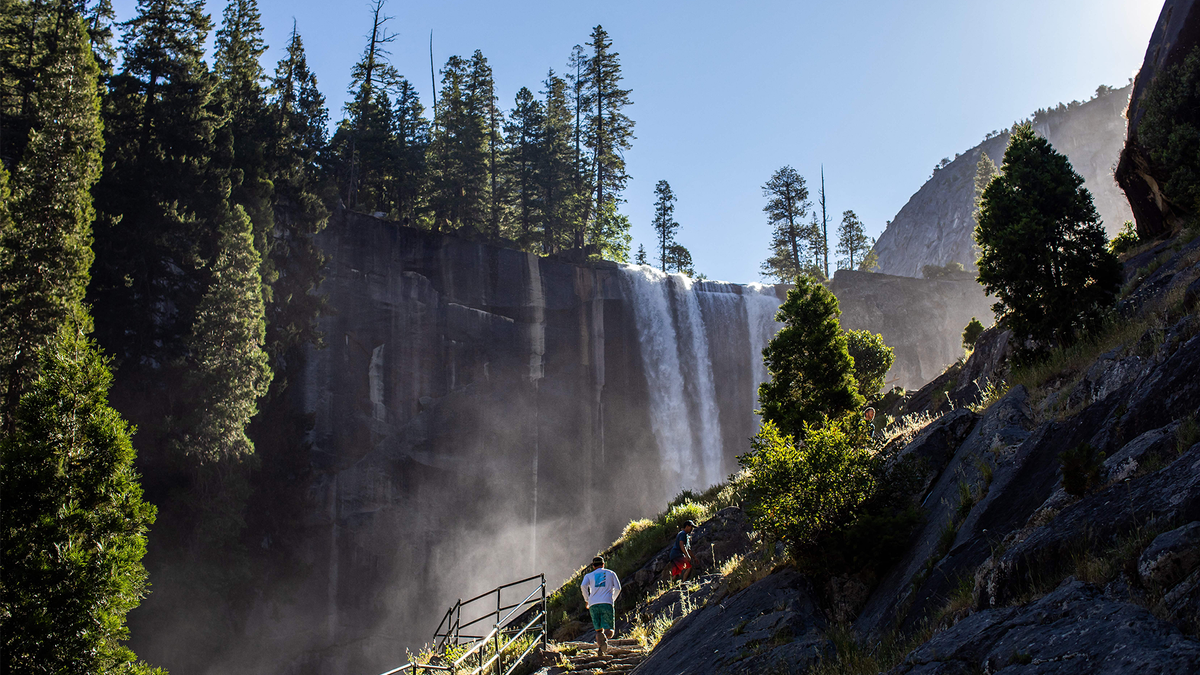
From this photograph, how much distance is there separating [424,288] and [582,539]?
1689 centimetres

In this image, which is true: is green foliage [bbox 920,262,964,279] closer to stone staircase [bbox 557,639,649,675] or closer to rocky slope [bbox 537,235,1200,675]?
rocky slope [bbox 537,235,1200,675]

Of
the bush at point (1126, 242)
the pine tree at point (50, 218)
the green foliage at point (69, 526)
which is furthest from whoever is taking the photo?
the pine tree at point (50, 218)

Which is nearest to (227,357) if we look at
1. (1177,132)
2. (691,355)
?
(691,355)

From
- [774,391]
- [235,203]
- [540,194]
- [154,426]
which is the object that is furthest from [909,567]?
[540,194]

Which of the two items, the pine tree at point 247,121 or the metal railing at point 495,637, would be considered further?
the pine tree at point 247,121

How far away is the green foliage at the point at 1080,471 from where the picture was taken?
648cm

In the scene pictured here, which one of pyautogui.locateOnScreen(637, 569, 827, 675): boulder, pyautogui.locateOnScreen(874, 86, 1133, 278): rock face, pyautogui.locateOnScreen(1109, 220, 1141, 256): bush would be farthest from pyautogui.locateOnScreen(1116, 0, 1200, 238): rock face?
pyautogui.locateOnScreen(874, 86, 1133, 278): rock face

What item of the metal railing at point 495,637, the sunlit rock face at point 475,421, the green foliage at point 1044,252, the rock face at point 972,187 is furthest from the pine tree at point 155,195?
the rock face at point 972,187

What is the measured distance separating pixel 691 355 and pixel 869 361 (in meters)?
20.9

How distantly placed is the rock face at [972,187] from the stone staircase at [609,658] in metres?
83.5

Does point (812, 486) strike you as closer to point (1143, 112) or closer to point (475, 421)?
point (1143, 112)

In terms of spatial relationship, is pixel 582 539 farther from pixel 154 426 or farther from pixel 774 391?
pixel 774 391

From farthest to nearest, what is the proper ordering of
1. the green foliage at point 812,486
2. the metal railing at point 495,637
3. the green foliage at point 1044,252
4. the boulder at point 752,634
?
the green foliage at point 1044,252 → the metal railing at point 495,637 → the green foliage at point 812,486 → the boulder at point 752,634

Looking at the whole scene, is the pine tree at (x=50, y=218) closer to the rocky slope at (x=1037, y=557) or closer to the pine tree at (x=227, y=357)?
the pine tree at (x=227, y=357)
